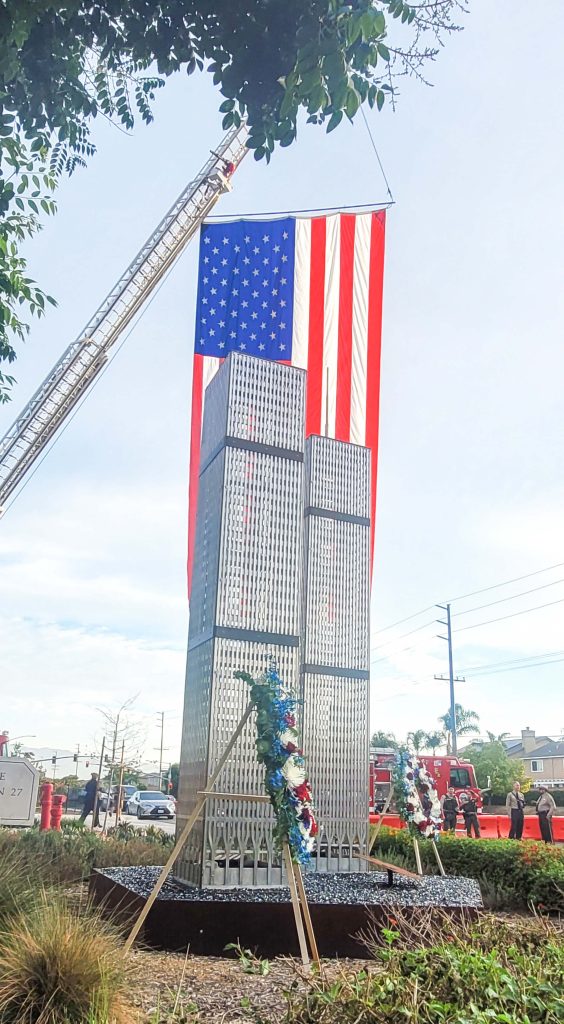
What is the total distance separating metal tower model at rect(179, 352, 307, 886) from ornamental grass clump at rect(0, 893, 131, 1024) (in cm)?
403

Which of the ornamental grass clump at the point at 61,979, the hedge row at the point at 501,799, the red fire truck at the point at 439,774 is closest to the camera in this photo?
the ornamental grass clump at the point at 61,979

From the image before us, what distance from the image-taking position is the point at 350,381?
44.6 ft

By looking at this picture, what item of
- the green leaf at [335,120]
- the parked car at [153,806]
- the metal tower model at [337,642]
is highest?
the green leaf at [335,120]

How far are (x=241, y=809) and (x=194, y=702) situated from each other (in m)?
1.30

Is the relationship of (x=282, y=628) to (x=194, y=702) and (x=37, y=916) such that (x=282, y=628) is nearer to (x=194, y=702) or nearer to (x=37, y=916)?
(x=194, y=702)

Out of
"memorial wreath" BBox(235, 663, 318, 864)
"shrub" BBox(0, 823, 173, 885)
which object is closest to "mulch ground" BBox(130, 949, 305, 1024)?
"memorial wreath" BBox(235, 663, 318, 864)

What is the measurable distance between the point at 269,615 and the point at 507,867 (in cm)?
487

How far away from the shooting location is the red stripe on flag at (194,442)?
466 inches

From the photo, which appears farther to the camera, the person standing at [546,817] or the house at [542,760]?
the house at [542,760]

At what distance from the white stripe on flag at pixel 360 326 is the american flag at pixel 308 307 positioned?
0.05 ft

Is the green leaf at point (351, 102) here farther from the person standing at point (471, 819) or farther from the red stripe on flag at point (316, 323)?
the person standing at point (471, 819)

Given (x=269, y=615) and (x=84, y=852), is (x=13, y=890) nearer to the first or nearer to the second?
(x=269, y=615)

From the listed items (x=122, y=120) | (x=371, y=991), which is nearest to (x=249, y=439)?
(x=122, y=120)

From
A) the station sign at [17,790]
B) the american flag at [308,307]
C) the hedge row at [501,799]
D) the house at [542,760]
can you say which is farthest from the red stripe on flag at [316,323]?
the house at [542,760]
